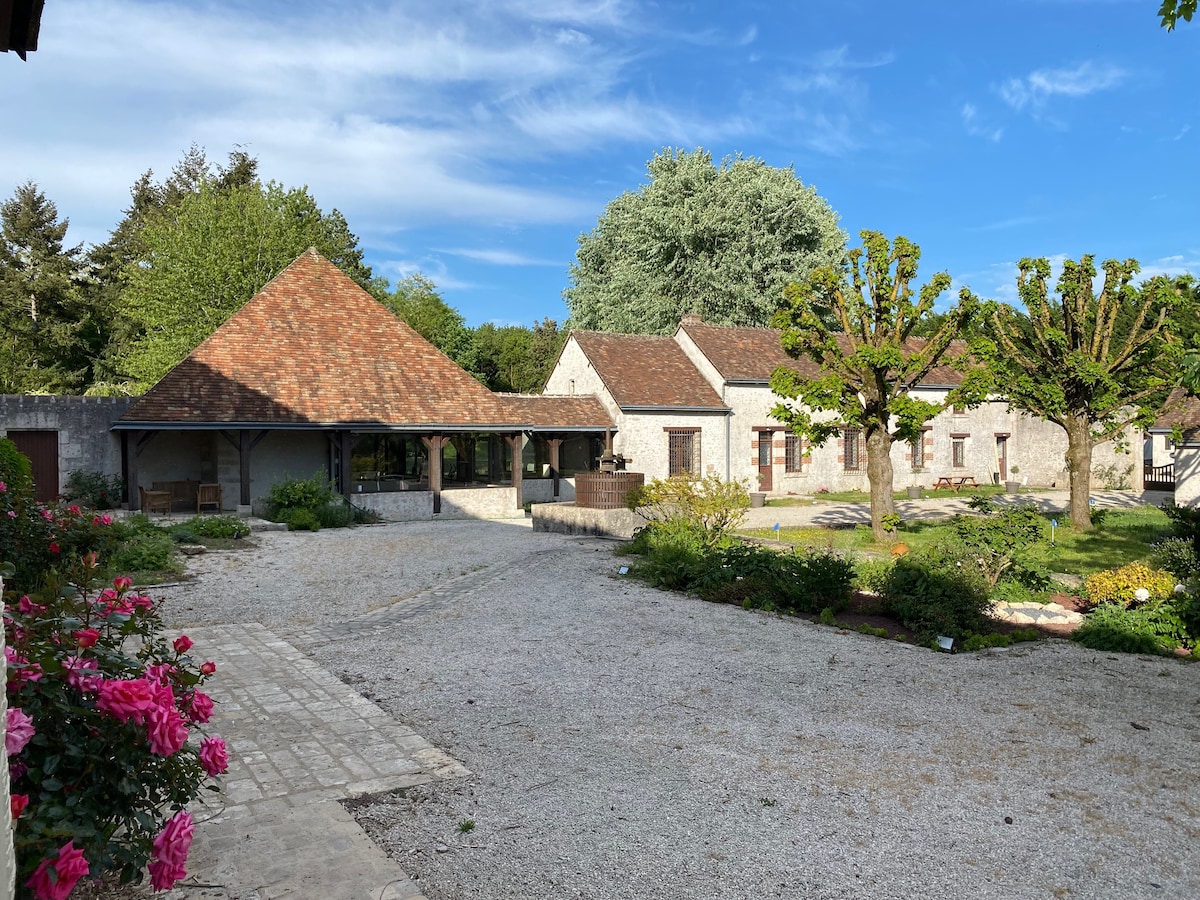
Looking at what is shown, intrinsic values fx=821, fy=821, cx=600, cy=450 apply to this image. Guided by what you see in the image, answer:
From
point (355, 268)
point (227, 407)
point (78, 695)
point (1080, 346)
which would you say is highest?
point (355, 268)

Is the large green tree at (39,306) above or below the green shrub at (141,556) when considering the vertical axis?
above

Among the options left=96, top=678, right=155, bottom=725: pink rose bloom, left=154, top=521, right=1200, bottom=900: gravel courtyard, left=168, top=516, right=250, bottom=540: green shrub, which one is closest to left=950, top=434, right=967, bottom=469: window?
left=154, top=521, right=1200, bottom=900: gravel courtyard

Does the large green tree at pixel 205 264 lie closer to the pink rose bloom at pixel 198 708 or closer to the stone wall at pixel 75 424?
the stone wall at pixel 75 424

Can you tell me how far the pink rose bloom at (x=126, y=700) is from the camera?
97.7 inches

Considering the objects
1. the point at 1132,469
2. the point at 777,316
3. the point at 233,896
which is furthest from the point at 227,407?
the point at 1132,469

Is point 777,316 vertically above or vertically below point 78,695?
above

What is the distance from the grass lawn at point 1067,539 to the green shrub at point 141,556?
9688 millimetres

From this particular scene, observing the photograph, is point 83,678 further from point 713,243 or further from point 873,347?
point 713,243

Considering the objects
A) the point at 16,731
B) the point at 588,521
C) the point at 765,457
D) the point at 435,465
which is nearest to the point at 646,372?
the point at 765,457

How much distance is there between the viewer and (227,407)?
18.5 metres

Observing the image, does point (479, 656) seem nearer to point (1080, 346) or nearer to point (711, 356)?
point (1080, 346)

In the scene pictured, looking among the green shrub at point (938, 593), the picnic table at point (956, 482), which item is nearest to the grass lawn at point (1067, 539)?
the green shrub at point (938, 593)

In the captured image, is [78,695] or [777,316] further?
[777,316]

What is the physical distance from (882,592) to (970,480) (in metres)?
24.7
